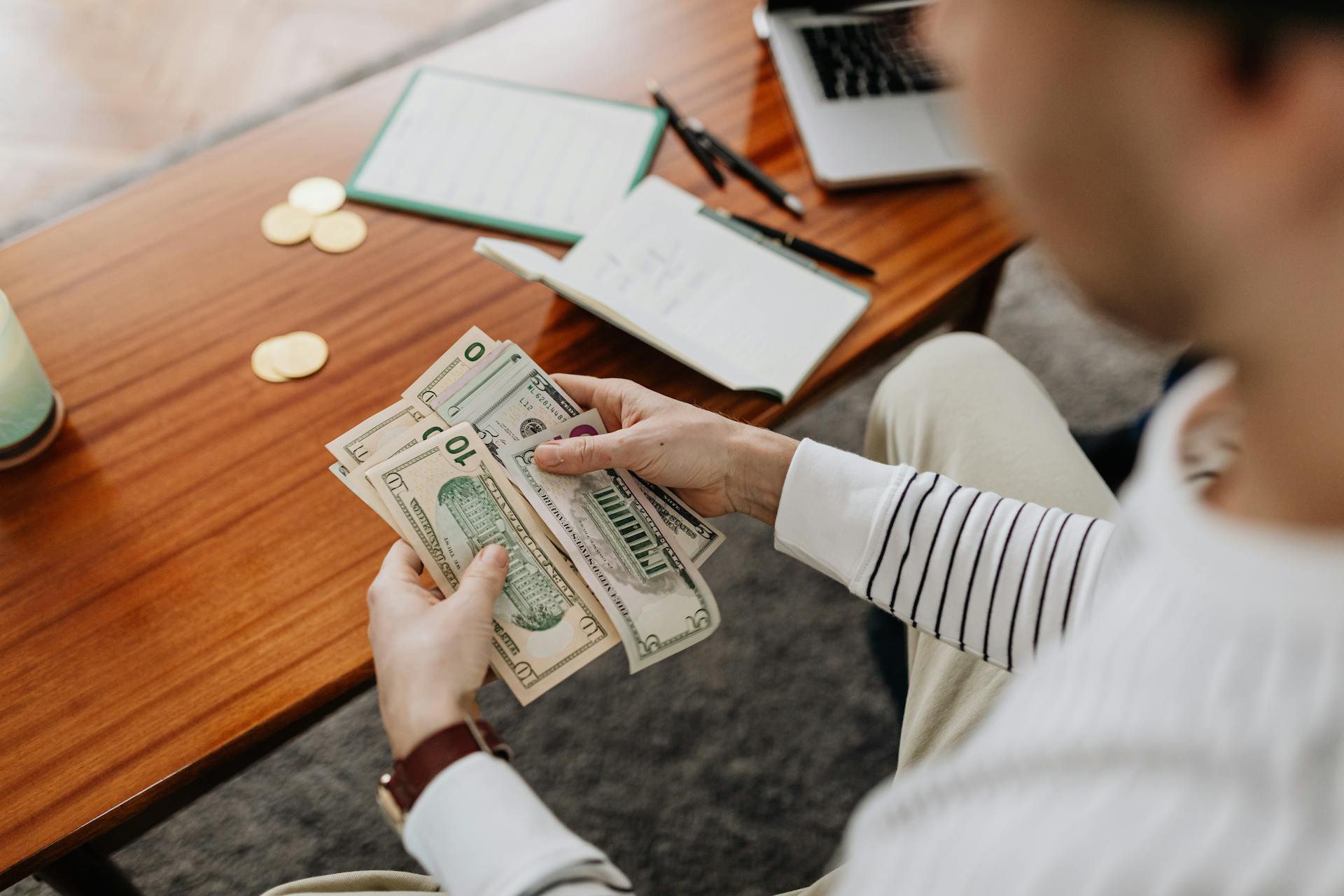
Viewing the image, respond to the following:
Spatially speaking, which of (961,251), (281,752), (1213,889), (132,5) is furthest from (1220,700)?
(132,5)

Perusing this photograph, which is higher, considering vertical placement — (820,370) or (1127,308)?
(1127,308)

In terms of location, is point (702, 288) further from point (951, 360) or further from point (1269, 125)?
point (1269, 125)

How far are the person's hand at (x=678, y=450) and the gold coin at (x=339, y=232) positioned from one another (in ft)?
1.15

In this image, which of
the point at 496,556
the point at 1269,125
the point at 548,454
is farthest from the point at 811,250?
the point at 1269,125

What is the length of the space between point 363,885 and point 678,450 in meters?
0.50

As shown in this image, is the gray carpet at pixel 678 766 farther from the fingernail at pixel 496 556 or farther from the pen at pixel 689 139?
the fingernail at pixel 496 556

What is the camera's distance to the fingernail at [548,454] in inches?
37.2

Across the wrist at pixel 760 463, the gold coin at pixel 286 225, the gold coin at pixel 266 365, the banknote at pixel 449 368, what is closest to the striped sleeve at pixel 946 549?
the wrist at pixel 760 463

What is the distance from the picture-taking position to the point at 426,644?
80 cm

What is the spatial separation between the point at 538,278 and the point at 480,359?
111mm

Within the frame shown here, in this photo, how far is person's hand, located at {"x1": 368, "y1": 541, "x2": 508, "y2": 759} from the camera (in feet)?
2.52

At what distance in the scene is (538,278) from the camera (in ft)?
3.38

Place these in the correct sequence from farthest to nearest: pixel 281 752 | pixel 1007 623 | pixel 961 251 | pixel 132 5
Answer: pixel 132 5
pixel 281 752
pixel 961 251
pixel 1007 623

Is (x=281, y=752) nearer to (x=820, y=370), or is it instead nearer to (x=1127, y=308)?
(x=820, y=370)
